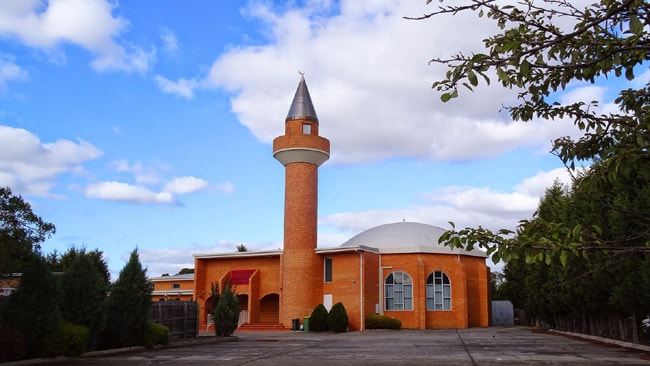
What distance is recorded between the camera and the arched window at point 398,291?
40.2 metres

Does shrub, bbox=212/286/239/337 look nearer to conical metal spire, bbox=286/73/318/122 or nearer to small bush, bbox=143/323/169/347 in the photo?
small bush, bbox=143/323/169/347

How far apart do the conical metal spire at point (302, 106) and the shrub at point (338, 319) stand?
1337cm

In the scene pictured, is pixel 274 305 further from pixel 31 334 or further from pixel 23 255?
pixel 31 334

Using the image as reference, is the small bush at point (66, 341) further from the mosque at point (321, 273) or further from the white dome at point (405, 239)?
the white dome at point (405, 239)

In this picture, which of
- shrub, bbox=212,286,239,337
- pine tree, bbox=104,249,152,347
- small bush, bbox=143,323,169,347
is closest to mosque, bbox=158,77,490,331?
shrub, bbox=212,286,239,337

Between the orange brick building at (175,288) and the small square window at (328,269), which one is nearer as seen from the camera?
the small square window at (328,269)

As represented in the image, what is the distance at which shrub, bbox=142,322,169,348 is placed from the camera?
2027cm

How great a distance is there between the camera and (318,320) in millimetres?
36156

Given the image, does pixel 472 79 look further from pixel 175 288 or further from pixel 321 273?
pixel 175 288

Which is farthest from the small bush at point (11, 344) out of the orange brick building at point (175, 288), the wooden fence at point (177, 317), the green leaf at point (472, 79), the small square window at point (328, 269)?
the orange brick building at point (175, 288)

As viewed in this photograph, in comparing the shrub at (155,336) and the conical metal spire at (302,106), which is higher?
the conical metal spire at (302,106)

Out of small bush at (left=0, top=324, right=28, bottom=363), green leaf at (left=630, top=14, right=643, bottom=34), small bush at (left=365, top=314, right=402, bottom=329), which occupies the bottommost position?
small bush at (left=365, top=314, right=402, bottom=329)

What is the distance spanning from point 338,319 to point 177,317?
42.7 ft

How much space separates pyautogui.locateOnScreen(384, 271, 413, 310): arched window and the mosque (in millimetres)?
69
